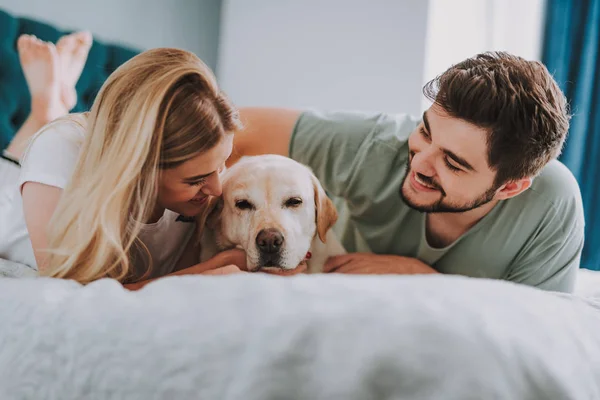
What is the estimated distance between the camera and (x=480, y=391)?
0.48 m

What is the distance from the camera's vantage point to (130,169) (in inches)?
33.2

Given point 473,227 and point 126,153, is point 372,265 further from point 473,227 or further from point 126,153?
point 126,153

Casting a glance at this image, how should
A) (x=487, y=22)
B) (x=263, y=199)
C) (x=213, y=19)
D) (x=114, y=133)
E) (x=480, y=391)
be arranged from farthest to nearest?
1. (x=213, y=19)
2. (x=487, y=22)
3. (x=263, y=199)
4. (x=114, y=133)
5. (x=480, y=391)

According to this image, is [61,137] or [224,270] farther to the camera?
[61,137]

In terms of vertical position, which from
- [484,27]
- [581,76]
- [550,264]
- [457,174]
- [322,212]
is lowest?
[550,264]

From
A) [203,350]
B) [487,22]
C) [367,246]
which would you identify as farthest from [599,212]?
[203,350]

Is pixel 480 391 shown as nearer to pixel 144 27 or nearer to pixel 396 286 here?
pixel 396 286

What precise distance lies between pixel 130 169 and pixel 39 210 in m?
0.22

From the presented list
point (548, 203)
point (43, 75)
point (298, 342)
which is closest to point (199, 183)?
point (298, 342)

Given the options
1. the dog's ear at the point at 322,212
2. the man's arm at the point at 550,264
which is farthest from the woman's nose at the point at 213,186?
the man's arm at the point at 550,264

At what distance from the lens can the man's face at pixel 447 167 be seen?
1.02 metres

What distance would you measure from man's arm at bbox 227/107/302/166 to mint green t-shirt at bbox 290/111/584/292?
4 cm

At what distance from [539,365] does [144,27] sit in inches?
100

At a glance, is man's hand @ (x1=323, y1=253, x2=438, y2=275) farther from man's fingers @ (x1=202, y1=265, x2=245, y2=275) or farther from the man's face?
man's fingers @ (x1=202, y1=265, x2=245, y2=275)
